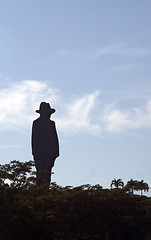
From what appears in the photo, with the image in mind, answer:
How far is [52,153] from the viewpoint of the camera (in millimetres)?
30172

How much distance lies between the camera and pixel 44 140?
30.5 meters

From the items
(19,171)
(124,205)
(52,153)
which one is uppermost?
(52,153)

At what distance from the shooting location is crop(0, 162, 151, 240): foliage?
18875 millimetres

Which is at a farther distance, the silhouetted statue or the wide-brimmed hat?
the wide-brimmed hat

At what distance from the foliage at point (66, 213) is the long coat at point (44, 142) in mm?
7208

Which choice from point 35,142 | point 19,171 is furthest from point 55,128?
point 19,171

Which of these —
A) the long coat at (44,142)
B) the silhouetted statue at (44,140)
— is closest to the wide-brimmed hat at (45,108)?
the silhouetted statue at (44,140)

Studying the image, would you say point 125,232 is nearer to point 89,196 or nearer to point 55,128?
point 89,196

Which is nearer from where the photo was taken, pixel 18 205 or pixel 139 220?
pixel 18 205

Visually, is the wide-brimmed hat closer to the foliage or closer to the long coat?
the long coat

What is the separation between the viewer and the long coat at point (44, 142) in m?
30.1

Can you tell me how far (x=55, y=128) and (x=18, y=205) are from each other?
12.1 meters

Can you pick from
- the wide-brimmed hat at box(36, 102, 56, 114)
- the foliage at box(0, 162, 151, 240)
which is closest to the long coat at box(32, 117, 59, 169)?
the wide-brimmed hat at box(36, 102, 56, 114)

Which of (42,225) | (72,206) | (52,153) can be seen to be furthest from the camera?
(52,153)
